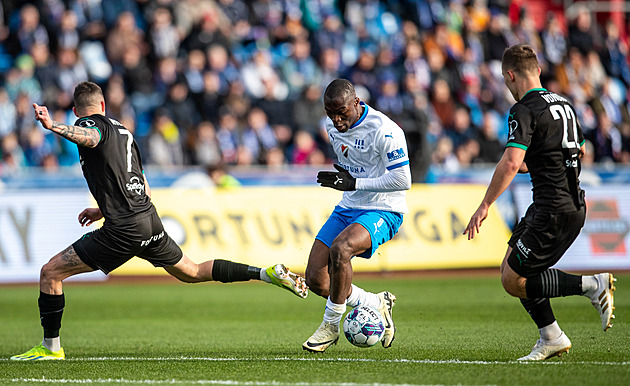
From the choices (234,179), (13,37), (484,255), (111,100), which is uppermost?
(13,37)

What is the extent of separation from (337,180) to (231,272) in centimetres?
145

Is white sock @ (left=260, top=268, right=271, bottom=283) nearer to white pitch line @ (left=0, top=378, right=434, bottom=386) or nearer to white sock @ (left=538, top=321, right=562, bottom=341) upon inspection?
white pitch line @ (left=0, top=378, right=434, bottom=386)

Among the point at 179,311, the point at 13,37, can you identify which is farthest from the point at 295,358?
the point at 13,37

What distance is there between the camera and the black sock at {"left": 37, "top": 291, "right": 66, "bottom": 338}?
785cm

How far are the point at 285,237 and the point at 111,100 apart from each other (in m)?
4.66

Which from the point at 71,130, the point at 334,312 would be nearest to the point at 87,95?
the point at 71,130

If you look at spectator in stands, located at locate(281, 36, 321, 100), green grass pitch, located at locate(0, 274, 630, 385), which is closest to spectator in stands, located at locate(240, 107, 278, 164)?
spectator in stands, located at locate(281, 36, 321, 100)

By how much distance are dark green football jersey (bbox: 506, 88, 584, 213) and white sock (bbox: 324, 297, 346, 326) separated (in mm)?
2063

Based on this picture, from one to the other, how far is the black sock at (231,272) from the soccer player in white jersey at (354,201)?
56cm

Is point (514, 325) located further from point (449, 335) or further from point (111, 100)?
point (111, 100)

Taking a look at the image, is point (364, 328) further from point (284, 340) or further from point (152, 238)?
point (152, 238)

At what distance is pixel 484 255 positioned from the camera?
16.4m

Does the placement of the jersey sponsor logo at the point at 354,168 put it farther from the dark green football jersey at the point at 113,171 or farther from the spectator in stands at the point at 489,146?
the spectator in stands at the point at 489,146

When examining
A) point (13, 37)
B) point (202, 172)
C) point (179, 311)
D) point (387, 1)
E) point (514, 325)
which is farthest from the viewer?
point (387, 1)
